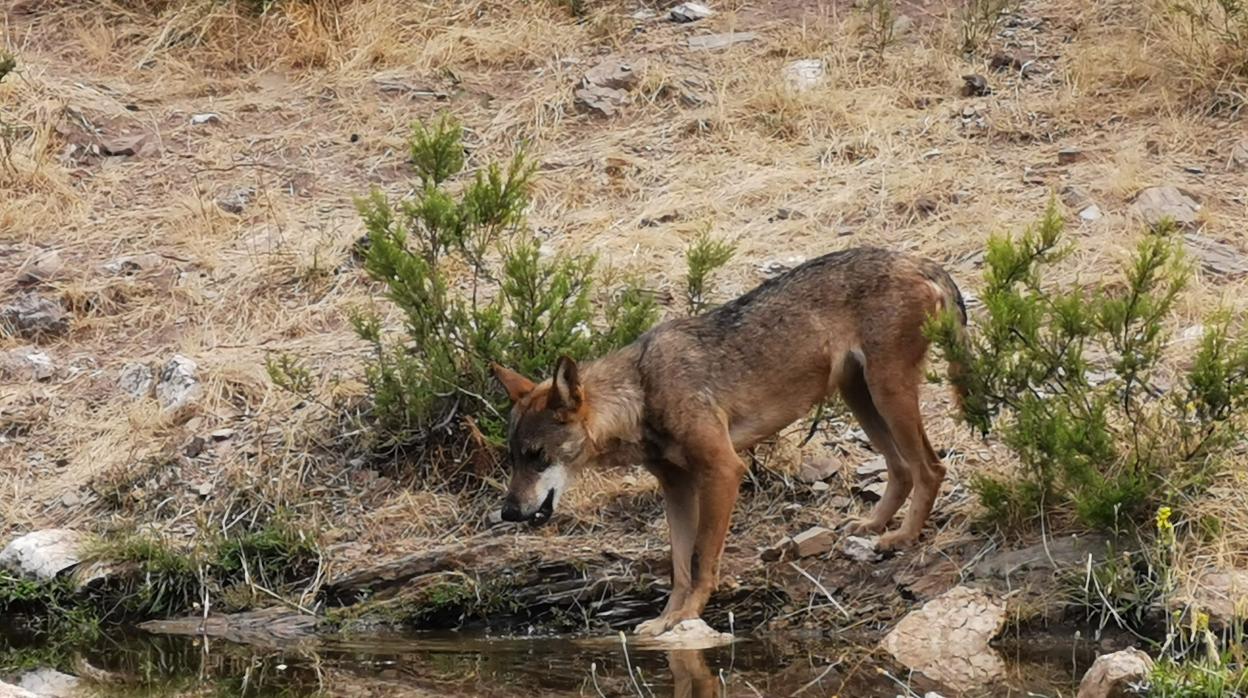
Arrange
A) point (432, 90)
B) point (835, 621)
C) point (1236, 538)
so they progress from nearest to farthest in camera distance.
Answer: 1. point (1236, 538)
2. point (835, 621)
3. point (432, 90)

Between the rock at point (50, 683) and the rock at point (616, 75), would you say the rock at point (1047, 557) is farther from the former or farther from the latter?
the rock at point (616, 75)

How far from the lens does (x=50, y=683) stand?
27.5 feet

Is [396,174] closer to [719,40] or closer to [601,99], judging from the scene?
[601,99]

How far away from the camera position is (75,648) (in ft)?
30.0

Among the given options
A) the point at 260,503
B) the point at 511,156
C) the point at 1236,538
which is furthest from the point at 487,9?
the point at 1236,538

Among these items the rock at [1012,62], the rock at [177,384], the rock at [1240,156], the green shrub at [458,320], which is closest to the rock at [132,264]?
the rock at [177,384]

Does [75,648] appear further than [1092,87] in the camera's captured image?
No

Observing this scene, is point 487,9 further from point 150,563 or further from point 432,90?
point 150,563

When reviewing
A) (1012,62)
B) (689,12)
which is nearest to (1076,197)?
(1012,62)

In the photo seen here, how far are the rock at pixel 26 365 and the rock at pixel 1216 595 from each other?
281 inches

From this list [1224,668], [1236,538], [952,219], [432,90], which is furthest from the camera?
[432,90]

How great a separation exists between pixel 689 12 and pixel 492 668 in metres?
8.46

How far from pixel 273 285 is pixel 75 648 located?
12.5ft

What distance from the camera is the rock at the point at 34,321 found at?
12.2 meters
